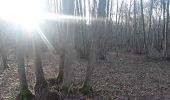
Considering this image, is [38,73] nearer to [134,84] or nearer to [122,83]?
[122,83]

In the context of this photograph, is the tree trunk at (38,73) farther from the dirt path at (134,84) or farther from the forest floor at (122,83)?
the dirt path at (134,84)

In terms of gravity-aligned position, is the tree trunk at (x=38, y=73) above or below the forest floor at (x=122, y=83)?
above

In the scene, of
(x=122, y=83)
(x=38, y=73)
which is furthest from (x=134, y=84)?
(x=38, y=73)

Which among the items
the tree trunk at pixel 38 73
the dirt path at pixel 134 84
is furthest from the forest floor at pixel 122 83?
the tree trunk at pixel 38 73

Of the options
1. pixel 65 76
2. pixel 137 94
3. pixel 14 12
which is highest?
pixel 14 12

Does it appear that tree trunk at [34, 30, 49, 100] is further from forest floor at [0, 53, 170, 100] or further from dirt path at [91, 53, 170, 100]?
dirt path at [91, 53, 170, 100]

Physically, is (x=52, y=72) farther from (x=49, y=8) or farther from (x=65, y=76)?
(x=49, y=8)

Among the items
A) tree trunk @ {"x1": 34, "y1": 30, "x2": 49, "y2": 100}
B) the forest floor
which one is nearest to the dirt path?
the forest floor

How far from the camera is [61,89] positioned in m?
12.0

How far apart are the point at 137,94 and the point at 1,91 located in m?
6.29

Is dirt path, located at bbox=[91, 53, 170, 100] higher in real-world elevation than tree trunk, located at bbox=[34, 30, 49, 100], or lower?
lower

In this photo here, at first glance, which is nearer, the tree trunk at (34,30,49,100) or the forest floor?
the forest floor

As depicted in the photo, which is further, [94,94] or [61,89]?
[94,94]

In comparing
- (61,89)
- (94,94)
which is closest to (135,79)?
(94,94)
